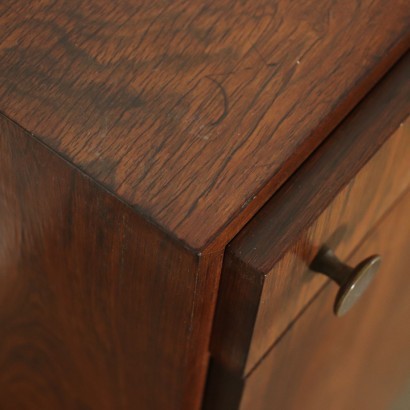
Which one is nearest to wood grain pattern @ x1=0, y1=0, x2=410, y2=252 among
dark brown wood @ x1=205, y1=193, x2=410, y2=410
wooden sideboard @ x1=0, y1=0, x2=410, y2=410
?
wooden sideboard @ x1=0, y1=0, x2=410, y2=410

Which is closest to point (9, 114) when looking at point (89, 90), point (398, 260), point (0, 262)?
point (89, 90)

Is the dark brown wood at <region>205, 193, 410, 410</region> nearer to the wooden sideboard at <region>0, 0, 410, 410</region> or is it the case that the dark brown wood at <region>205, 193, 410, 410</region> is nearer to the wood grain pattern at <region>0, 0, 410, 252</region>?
the wooden sideboard at <region>0, 0, 410, 410</region>

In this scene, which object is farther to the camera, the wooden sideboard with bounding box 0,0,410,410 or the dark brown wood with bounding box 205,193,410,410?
the dark brown wood with bounding box 205,193,410,410

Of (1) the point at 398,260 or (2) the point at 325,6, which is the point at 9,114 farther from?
(1) the point at 398,260

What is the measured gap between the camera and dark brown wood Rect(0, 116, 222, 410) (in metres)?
0.40

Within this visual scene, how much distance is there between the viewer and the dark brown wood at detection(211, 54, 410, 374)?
1.35ft

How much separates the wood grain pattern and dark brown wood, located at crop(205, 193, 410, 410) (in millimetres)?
140

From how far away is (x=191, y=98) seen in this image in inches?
16.3

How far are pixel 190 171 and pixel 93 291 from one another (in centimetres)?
11

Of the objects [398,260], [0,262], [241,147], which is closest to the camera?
[241,147]

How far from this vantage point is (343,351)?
0.65m

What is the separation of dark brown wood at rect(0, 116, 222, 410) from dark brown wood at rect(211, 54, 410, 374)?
0.02m

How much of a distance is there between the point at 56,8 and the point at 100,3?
→ 0.02m

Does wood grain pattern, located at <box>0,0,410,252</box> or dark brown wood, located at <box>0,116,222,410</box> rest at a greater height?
wood grain pattern, located at <box>0,0,410,252</box>
